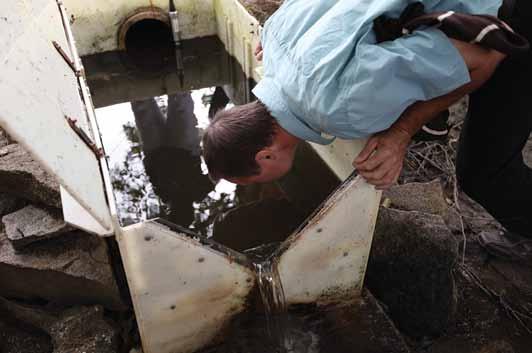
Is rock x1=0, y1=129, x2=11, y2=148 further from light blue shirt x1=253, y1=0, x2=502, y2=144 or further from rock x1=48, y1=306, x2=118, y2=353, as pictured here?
light blue shirt x1=253, y1=0, x2=502, y2=144

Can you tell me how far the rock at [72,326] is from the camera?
207 cm

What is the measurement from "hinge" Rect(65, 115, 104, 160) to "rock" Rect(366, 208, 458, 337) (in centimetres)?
130

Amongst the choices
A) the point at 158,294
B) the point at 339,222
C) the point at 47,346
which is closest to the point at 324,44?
the point at 339,222

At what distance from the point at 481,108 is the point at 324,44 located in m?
0.89

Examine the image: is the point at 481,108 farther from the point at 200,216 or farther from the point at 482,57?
the point at 200,216

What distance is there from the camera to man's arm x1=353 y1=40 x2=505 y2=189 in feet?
5.01

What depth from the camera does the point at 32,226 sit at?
2.25 m

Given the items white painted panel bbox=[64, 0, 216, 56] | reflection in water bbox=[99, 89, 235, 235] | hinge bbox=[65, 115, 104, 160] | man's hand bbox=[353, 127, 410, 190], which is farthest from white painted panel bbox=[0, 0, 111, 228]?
white painted panel bbox=[64, 0, 216, 56]

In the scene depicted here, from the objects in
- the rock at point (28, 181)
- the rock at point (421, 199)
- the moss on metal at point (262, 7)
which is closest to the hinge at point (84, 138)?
the rock at point (28, 181)

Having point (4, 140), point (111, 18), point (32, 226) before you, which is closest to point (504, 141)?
point (32, 226)

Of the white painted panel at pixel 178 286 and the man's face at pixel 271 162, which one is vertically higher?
the man's face at pixel 271 162

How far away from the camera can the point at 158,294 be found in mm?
1862

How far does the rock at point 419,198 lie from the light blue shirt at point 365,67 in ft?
3.80

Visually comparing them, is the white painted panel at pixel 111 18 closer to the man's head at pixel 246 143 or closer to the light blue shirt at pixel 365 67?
the man's head at pixel 246 143
